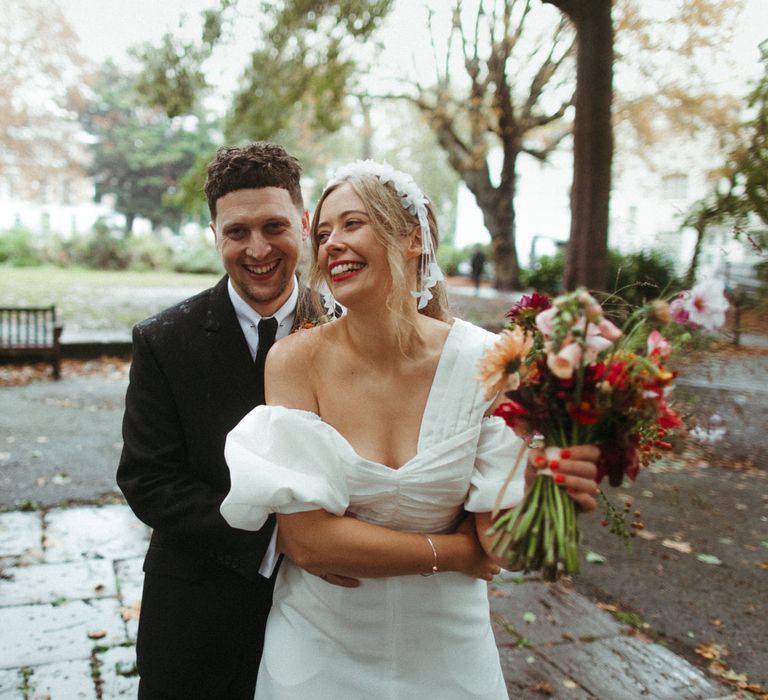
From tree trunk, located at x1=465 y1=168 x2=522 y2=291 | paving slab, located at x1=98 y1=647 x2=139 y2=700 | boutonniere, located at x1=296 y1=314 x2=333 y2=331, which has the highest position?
tree trunk, located at x1=465 y1=168 x2=522 y2=291

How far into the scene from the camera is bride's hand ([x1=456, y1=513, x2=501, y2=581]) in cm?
205

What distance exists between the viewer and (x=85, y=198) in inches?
1817

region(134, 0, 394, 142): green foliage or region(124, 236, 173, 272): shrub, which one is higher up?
region(134, 0, 394, 142): green foliage

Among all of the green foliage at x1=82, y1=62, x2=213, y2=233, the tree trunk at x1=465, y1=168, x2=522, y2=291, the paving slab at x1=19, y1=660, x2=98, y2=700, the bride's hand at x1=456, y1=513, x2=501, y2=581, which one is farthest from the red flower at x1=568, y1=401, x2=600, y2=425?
the green foliage at x1=82, y1=62, x2=213, y2=233

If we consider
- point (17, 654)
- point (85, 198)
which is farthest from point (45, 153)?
point (17, 654)

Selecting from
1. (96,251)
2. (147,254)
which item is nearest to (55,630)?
(96,251)

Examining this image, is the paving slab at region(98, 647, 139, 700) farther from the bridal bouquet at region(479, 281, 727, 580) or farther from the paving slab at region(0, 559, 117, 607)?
the bridal bouquet at region(479, 281, 727, 580)

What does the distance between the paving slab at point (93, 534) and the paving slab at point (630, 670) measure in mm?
3007

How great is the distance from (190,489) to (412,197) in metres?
1.08

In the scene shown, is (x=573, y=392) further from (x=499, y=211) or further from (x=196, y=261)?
(x=196, y=261)

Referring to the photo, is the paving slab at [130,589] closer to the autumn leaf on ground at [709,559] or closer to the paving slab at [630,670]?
the paving slab at [630,670]

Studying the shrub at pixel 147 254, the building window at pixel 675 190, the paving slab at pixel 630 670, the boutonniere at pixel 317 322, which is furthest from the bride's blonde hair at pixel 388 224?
the building window at pixel 675 190

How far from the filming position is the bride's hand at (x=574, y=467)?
159 centimetres

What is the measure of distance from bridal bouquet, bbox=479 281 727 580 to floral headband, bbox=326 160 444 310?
53 centimetres
